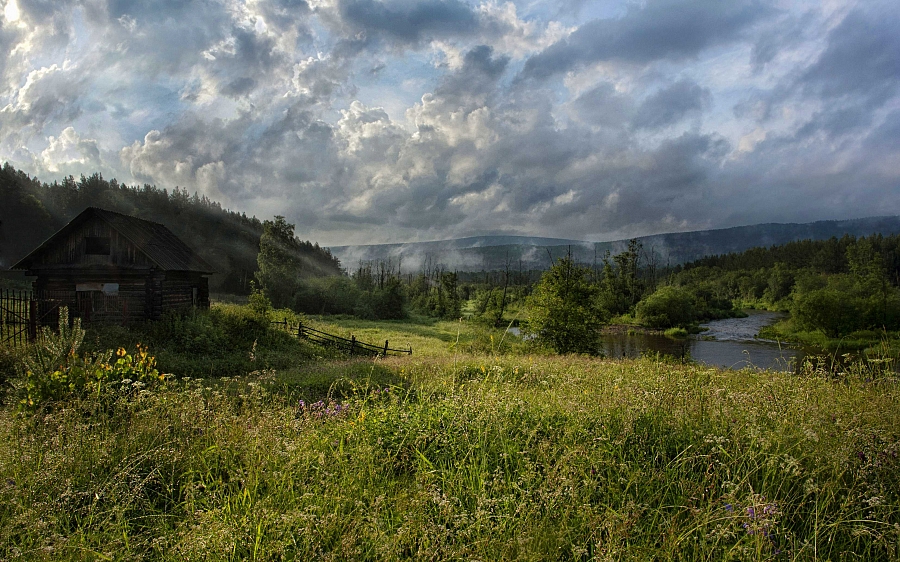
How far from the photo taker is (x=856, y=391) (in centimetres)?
529

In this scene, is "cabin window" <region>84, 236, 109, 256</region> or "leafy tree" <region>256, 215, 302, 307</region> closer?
"cabin window" <region>84, 236, 109, 256</region>

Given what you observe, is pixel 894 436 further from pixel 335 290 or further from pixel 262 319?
pixel 335 290

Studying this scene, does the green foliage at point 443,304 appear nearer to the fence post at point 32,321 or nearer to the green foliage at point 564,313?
the green foliage at point 564,313

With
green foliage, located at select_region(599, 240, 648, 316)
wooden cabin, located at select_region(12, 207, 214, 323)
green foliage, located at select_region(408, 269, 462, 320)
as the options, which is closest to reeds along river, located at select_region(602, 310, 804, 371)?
green foliage, located at select_region(599, 240, 648, 316)

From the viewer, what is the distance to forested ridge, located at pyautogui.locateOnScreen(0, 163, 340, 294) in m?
62.8

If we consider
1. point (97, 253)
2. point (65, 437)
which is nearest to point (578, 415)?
point (65, 437)

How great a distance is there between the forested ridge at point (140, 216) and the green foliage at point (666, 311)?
48701mm

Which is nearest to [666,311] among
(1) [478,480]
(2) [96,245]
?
(2) [96,245]

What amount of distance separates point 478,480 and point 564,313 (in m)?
26.2

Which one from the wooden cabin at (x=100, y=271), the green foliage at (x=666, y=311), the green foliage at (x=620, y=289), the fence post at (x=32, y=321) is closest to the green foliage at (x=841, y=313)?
the green foliage at (x=666, y=311)

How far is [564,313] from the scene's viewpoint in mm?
28422

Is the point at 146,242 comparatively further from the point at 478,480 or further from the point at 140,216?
the point at 140,216

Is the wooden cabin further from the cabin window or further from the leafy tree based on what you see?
the leafy tree

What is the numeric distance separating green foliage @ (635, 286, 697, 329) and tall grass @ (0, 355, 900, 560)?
58560 mm
